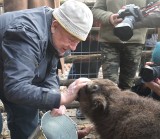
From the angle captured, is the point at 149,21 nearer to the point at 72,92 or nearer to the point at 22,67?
the point at 72,92

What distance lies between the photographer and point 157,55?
430cm

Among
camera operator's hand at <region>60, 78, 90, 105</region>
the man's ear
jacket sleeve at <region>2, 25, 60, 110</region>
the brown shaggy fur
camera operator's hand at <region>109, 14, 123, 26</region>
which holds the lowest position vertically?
the brown shaggy fur

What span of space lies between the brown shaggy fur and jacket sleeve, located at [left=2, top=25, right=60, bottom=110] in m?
0.63

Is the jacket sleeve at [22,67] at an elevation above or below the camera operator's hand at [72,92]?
above

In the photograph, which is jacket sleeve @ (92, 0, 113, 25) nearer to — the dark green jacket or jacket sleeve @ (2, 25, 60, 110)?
the dark green jacket

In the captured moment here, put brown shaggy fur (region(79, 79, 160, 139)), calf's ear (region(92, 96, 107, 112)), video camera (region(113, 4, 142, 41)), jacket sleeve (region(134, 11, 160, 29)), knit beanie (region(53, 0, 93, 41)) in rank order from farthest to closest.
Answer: jacket sleeve (region(134, 11, 160, 29))
video camera (region(113, 4, 142, 41))
calf's ear (region(92, 96, 107, 112))
brown shaggy fur (region(79, 79, 160, 139))
knit beanie (region(53, 0, 93, 41))

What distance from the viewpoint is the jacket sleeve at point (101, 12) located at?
5018 millimetres

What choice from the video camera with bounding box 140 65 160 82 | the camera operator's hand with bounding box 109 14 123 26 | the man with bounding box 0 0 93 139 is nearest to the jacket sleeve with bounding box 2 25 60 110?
the man with bounding box 0 0 93 139

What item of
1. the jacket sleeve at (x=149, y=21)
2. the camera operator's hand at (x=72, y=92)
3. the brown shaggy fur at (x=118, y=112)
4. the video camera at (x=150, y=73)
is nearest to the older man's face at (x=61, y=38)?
the camera operator's hand at (x=72, y=92)

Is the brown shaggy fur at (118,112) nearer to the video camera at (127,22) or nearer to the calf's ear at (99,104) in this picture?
the calf's ear at (99,104)

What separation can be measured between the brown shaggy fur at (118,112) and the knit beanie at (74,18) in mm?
634

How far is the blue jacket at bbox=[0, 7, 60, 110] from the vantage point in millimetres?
2902

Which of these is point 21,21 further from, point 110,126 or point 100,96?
point 110,126

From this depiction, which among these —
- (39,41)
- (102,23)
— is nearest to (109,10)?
(102,23)
